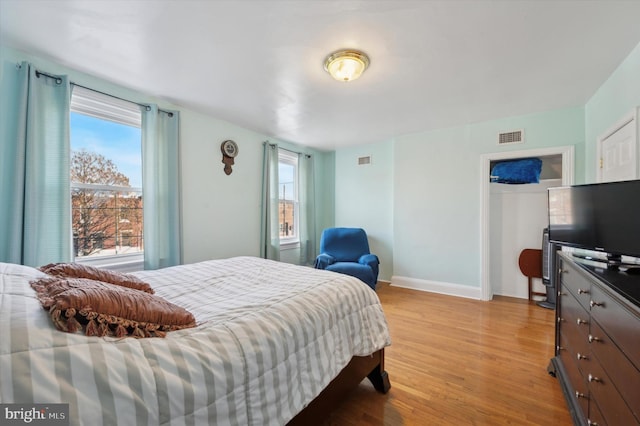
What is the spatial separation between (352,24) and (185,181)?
2446mm

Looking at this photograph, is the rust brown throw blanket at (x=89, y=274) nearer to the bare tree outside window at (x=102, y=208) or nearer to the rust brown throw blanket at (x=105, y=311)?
the rust brown throw blanket at (x=105, y=311)

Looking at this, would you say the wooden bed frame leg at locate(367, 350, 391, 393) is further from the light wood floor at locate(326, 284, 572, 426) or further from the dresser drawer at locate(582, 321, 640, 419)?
the dresser drawer at locate(582, 321, 640, 419)

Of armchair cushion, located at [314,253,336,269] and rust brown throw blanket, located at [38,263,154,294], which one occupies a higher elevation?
rust brown throw blanket, located at [38,263,154,294]

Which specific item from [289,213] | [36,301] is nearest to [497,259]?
[289,213]

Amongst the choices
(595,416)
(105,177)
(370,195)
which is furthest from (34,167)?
(370,195)

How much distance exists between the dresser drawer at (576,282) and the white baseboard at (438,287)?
6.33 feet

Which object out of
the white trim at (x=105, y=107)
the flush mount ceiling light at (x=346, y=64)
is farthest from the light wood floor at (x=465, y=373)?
the white trim at (x=105, y=107)

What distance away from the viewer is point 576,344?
1.52 m

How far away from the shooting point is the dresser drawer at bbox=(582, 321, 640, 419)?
34.9 inches

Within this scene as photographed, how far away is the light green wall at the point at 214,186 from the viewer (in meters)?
3.09

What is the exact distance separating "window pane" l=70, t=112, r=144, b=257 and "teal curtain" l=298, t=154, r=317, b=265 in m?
2.50

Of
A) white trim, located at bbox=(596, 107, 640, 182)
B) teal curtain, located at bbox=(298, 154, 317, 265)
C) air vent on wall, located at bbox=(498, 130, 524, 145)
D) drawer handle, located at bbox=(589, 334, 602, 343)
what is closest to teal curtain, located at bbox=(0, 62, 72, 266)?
teal curtain, located at bbox=(298, 154, 317, 265)

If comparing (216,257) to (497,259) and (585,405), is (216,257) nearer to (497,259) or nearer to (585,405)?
(585,405)

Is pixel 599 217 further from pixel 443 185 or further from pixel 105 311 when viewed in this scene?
pixel 105 311
